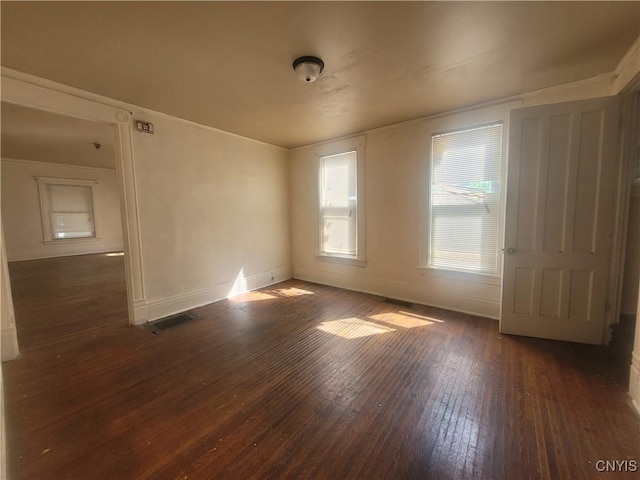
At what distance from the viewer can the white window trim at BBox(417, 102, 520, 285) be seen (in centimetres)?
300

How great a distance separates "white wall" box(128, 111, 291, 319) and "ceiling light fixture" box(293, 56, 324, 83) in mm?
2090

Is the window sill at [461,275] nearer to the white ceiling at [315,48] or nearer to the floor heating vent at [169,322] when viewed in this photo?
the white ceiling at [315,48]

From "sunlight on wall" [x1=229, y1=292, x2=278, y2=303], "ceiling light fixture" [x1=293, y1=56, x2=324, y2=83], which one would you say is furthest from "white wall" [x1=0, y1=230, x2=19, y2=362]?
"ceiling light fixture" [x1=293, y1=56, x2=324, y2=83]

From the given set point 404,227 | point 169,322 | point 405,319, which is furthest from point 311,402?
point 404,227

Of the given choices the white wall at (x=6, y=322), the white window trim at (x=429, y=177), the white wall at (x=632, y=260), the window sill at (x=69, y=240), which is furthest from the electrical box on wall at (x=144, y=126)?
the window sill at (x=69, y=240)

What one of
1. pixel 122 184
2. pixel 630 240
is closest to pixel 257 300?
pixel 122 184

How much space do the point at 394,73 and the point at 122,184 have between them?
10.1 ft

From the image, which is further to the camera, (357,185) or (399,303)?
(357,185)

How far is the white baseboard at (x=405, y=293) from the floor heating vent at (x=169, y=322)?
7.34ft

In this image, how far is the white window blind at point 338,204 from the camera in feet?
14.4

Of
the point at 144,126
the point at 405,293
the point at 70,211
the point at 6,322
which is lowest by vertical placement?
the point at 405,293

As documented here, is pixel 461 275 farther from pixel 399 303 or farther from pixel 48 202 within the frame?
pixel 48 202

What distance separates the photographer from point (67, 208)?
Answer: 7.76 metres

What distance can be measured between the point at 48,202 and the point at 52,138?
12.1 feet
